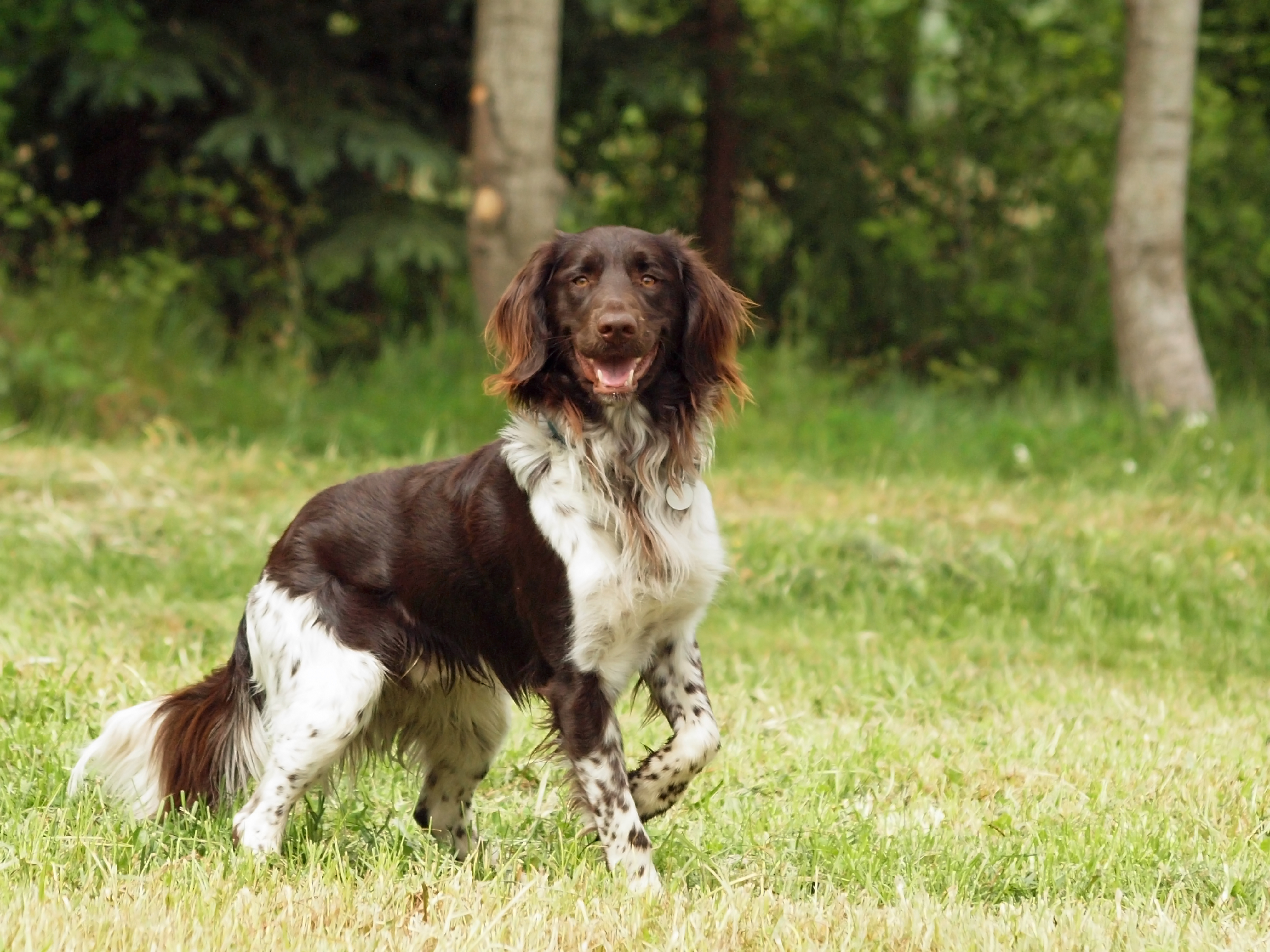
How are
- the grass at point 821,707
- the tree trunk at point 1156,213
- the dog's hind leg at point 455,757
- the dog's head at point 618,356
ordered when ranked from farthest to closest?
the tree trunk at point 1156,213 → the dog's hind leg at point 455,757 → the dog's head at point 618,356 → the grass at point 821,707

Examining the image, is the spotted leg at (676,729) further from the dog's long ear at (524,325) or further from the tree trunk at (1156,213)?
the tree trunk at (1156,213)

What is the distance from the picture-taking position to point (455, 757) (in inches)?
161

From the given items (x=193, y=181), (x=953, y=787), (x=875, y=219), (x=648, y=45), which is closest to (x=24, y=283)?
(x=193, y=181)

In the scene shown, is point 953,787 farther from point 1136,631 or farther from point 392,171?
point 392,171

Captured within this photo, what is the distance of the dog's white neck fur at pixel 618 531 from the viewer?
363cm

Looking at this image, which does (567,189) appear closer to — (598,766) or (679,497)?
(679,497)

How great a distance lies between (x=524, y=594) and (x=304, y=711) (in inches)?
22.8

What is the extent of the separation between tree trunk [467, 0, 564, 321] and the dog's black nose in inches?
228

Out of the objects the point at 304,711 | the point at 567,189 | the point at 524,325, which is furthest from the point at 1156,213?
the point at 304,711

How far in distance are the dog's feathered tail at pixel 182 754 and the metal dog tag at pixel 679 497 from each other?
111cm

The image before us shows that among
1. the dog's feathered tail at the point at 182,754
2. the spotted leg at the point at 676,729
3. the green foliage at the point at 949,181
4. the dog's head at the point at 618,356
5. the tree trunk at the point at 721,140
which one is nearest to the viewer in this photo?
the spotted leg at the point at 676,729

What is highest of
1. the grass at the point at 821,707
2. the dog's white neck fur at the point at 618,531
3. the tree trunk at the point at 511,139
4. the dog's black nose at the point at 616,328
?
the tree trunk at the point at 511,139

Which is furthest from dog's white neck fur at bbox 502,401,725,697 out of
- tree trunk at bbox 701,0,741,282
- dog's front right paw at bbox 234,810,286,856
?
tree trunk at bbox 701,0,741,282

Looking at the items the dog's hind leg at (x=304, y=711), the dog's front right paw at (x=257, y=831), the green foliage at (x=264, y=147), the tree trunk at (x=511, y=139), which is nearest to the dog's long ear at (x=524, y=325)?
the dog's hind leg at (x=304, y=711)
